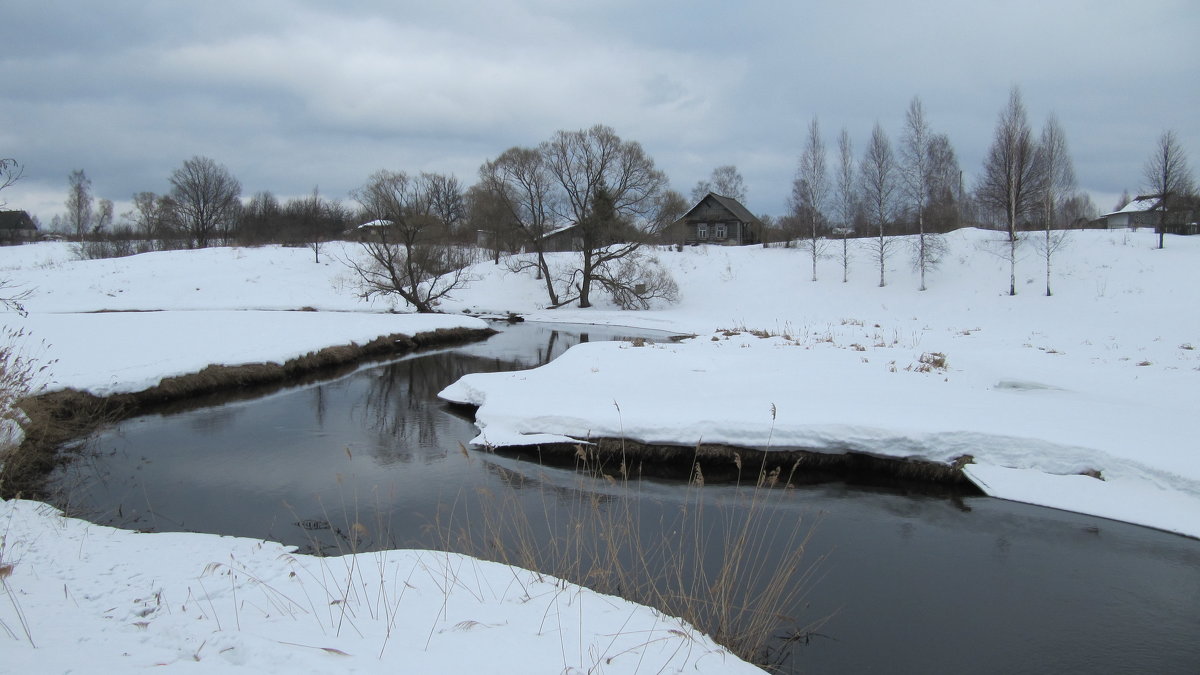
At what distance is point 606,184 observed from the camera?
37781 millimetres

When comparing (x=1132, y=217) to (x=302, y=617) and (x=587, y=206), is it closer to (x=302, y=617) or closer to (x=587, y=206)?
(x=587, y=206)

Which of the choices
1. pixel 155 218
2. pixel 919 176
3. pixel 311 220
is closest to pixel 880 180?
pixel 919 176

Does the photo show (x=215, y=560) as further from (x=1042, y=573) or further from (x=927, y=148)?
(x=927, y=148)

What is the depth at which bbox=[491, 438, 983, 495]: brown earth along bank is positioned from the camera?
30.3 ft

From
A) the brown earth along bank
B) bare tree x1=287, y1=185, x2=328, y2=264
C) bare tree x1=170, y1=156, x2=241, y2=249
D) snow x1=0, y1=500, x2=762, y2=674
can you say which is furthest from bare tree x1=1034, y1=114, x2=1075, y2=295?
bare tree x1=170, y1=156, x2=241, y2=249

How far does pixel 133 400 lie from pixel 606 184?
2847 centimetres

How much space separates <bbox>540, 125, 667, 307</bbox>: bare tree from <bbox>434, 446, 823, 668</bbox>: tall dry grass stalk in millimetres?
29488

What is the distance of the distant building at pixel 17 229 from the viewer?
59500mm

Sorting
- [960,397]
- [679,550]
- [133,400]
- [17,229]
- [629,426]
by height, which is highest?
[17,229]

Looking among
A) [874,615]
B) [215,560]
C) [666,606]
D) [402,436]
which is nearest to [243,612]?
[215,560]

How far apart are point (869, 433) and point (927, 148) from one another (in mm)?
29949

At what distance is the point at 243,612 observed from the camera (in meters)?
4.75

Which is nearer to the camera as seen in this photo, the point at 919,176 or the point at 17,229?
the point at 919,176

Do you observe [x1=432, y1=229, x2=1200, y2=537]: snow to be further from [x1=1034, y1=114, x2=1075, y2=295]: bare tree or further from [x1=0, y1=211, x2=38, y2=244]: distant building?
[x1=0, y1=211, x2=38, y2=244]: distant building
